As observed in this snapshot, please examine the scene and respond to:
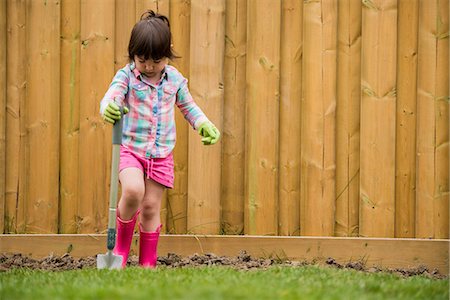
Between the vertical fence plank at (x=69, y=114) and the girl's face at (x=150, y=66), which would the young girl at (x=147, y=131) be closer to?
the girl's face at (x=150, y=66)

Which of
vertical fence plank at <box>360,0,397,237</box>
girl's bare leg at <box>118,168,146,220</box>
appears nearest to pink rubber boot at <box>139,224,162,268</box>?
girl's bare leg at <box>118,168,146,220</box>

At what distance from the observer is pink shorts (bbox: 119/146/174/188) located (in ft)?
16.4

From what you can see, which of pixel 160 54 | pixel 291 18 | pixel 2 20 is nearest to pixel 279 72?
pixel 291 18

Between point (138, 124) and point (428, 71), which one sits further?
point (428, 71)

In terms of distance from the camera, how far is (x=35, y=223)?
5660 mm

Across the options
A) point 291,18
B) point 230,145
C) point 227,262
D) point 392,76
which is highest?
point 291,18

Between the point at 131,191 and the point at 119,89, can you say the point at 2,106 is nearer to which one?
the point at 119,89

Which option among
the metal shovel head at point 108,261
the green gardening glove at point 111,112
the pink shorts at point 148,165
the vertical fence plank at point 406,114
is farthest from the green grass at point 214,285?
the vertical fence plank at point 406,114

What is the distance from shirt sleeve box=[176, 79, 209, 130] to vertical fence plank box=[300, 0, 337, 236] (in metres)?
0.83

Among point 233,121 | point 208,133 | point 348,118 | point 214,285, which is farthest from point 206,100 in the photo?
point 214,285

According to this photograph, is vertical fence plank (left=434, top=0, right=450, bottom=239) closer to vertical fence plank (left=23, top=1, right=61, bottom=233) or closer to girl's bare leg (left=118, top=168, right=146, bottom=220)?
girl's bare leg (left=118, top=168, right=146, bottom=220)

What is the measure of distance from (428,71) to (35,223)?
8.63ft

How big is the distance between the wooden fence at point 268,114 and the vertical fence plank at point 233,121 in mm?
23

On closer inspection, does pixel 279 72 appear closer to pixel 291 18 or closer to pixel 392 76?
pixel 291 18
